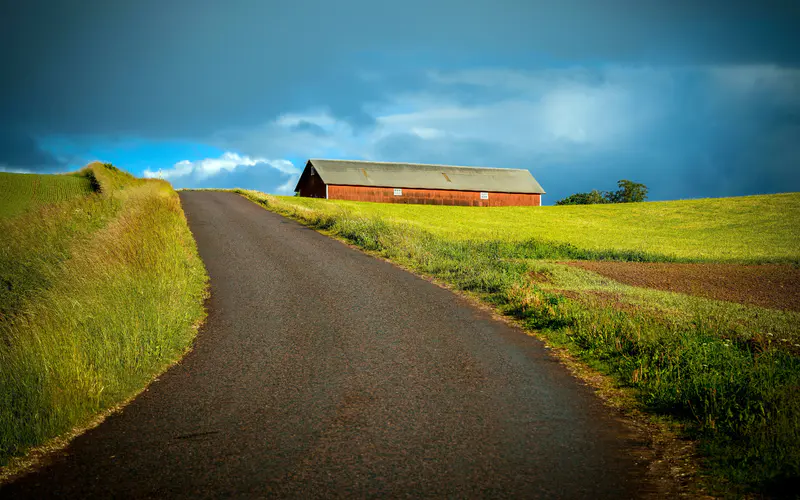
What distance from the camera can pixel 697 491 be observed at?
3936 millimetres

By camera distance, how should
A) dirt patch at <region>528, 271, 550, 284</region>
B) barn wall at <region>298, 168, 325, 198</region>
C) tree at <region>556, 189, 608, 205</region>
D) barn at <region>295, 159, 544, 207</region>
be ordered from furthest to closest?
tree at <region>556, 189, 608, 205</region> < barn wall at <region>298, 168, 325, 198</region> < barn at <region>295, 159, 544, 207</region> < dirt patch at <region>528, 271, 550, 284</region>

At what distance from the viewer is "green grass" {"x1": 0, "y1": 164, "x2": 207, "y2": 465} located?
524 centimetres

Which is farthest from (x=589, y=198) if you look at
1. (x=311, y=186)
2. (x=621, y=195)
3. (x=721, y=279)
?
(x=721, y=279)

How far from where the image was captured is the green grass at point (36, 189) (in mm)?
26953

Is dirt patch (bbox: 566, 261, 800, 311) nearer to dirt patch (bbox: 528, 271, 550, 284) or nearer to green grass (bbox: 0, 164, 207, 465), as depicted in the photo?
dirt patch (bbox: 528, 271, 550, 284)

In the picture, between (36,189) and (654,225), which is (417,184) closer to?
(654,225)

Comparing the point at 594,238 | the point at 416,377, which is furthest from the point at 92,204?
the point at 594,238

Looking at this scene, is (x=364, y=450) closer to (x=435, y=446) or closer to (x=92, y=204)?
A: (x=435, y=446)

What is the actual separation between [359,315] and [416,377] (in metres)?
3.28

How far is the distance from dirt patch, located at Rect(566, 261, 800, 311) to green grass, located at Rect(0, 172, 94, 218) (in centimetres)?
2745

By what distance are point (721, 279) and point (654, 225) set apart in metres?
24.3

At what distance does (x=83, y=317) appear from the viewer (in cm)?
743

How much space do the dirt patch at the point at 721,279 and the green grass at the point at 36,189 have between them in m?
27.4

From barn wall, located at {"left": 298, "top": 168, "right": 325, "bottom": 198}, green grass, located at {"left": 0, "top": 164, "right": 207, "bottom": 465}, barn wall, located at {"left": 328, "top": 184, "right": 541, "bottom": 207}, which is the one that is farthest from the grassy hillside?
green grass, located at {"left": 0, "top": 164, "right": 207, "bottom": 465}
